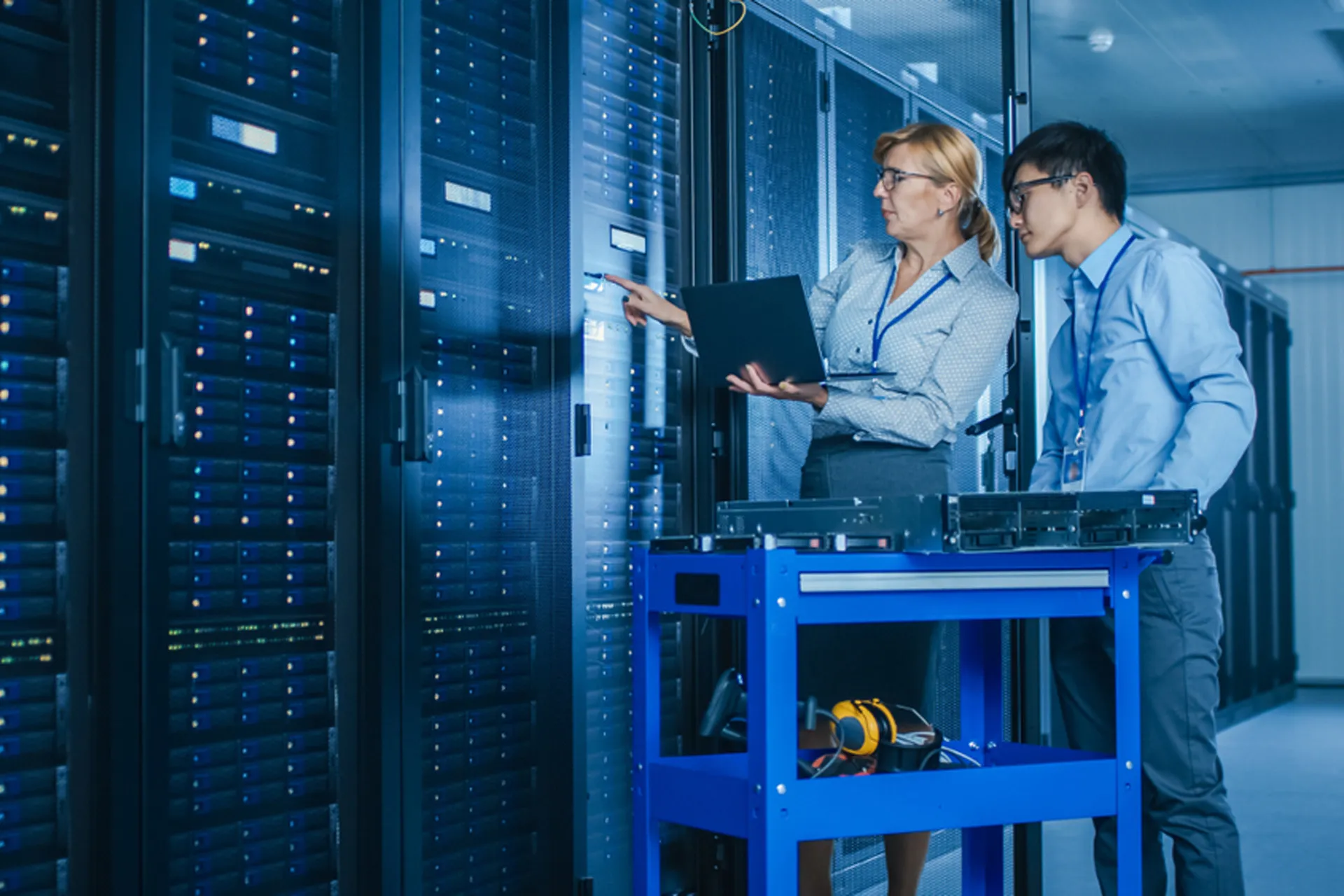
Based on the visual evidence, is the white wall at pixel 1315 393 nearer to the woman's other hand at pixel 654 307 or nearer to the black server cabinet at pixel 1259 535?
the black server cabinet at pixel 1259 535

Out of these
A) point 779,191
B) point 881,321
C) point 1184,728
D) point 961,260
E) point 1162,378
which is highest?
point 779,191

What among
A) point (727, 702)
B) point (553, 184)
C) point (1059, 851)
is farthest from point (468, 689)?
point (1059, 851)

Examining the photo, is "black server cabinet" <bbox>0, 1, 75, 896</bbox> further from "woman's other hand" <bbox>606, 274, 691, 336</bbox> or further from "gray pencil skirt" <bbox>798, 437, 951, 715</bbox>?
"gray pencil skirt" <bbox>798, 437, 951, 715</bbox>

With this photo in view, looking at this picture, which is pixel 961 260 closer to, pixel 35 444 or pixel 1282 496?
pixel 35 444

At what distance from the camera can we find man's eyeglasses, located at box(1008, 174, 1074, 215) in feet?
7.39

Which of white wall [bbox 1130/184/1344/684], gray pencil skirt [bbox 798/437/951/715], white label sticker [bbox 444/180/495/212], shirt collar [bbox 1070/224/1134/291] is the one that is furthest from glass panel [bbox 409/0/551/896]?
white wall [bbox 1130/184/1344/684]

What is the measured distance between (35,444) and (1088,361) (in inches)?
63.7

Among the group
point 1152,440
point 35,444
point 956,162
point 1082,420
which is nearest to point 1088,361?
point 1082,420

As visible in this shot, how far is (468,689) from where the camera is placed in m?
2.39

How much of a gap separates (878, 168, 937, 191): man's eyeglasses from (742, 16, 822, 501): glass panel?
20.1 inches

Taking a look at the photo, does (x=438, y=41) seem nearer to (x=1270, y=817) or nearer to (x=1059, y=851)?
(x=1059, y=851)

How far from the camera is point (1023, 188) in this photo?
2.29 m

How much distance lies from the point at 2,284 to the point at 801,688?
1.46 m

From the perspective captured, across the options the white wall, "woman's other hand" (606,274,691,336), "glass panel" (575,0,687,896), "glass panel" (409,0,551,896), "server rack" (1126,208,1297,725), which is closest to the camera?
"glass panel" (409,0,551,896)
